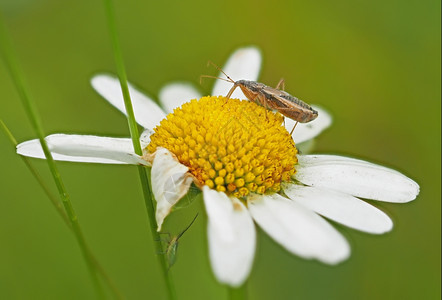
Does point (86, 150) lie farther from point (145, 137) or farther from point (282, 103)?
point (282, 103)

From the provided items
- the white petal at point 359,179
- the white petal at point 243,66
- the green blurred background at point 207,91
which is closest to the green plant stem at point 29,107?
the white petal at point 359,179

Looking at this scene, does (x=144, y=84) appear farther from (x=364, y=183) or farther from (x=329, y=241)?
(x=329, y=241)

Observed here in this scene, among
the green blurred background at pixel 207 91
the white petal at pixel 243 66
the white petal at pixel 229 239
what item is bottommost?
the green blurred background at pixel 207 91

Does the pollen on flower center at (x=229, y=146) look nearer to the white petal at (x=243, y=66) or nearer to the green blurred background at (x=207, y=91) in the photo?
the green blurred background at (x=207, y=91)

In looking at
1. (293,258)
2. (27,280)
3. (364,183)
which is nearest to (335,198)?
(364,183)

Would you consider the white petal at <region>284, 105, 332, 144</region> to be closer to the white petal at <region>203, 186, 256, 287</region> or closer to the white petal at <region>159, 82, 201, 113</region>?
the white petal at <region>159, 82, 201, 113</region>

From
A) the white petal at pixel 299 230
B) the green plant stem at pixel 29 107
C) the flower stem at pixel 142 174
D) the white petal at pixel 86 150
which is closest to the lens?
the green plant stem at pixel 29 107

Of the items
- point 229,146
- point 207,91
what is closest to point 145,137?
point 229,146

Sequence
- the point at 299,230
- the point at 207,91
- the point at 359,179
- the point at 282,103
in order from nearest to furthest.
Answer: the point at 299,230
the point at 359,179
the point at 282,103
the point at 207,91
